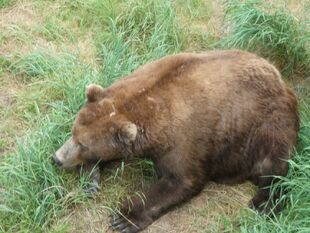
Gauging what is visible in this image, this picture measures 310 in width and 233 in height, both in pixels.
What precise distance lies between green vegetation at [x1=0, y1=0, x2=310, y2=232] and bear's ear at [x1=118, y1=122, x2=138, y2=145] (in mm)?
519

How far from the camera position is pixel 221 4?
7.53 meters

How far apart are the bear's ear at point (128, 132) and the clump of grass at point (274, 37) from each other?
224 cm

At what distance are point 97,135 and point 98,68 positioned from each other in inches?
62.8

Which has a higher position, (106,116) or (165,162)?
(106,116)

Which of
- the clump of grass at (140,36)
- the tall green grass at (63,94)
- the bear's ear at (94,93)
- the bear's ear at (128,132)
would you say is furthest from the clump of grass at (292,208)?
the clump of grass at (140,36)

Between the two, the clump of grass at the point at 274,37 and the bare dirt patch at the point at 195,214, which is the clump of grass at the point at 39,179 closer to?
the bare dirt patch at the point at 195,214

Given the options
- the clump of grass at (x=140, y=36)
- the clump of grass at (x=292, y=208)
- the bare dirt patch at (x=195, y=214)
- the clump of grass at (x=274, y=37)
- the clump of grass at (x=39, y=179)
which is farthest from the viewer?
the clump of grass at (x=274, y=37)

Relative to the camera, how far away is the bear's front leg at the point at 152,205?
5.23 m

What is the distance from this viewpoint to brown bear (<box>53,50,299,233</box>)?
16.9 feet

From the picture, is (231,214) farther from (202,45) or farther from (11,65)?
(11,65)

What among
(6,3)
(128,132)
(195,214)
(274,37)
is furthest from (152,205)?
(6,3)

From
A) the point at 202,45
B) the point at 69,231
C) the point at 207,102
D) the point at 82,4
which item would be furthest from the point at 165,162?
the point at 82,4

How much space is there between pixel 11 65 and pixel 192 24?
211 centimetres

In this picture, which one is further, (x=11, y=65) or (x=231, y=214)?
(x=11, y=65)
